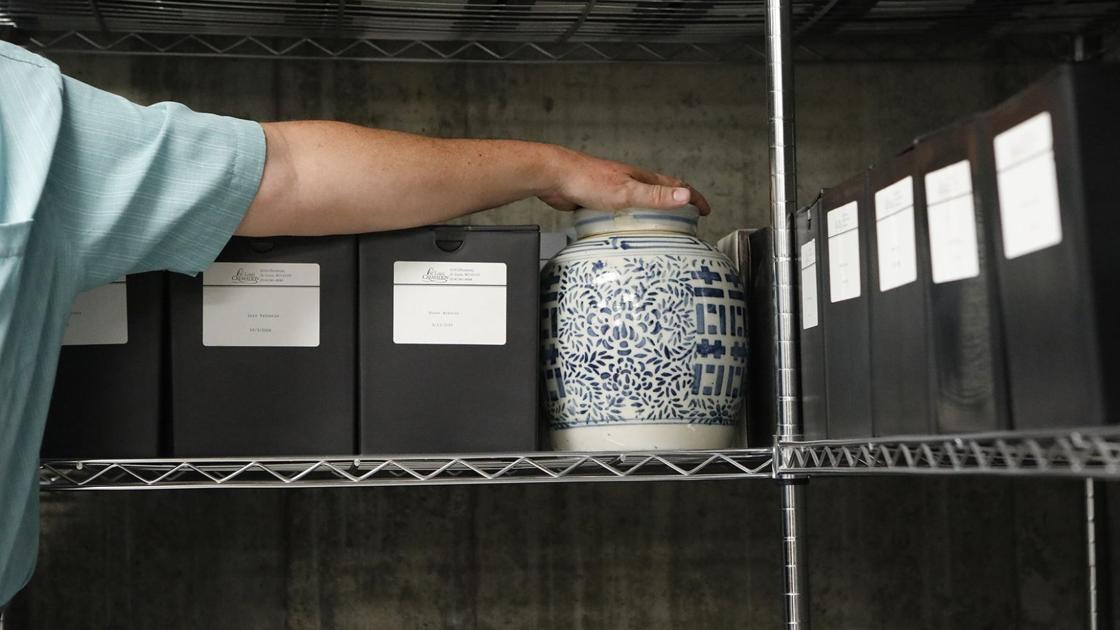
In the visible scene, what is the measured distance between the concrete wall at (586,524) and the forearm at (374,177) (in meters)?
0.66

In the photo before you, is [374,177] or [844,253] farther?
[374,177]

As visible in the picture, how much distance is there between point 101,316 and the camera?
137 centimetres

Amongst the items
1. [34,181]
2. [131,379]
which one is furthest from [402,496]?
[34,181]

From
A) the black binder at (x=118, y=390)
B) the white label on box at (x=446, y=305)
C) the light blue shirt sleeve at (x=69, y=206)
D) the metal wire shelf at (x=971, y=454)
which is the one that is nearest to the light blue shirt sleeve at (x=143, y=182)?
the light blue shirt sleeve at (x=69, y=206)

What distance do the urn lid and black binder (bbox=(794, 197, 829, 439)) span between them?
0.17 meters

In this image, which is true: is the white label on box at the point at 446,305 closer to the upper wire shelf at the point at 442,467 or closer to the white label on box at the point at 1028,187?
the upper wire shelf at the point at 442,467

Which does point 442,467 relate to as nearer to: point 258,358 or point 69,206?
point 258,358

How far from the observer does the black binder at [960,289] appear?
901 mm

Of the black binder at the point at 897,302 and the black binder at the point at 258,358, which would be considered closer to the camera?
the black binder at the point at 897,302

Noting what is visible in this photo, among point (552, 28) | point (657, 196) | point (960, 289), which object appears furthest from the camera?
point (552, 28)

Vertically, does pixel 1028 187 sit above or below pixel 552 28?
below

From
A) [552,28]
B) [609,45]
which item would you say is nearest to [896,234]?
[552,28]

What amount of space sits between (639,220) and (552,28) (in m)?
0.62

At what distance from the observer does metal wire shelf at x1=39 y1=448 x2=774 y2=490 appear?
1326mm
